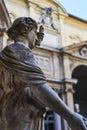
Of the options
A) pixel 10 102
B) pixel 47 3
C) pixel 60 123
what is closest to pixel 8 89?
pixel 10 102

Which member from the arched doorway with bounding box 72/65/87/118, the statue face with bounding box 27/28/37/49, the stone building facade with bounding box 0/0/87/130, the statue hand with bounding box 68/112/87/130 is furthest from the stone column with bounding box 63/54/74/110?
the statue hand with bounding box 68/112/87/130

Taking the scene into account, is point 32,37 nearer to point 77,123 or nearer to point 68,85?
point 77,123

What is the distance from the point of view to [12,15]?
13734 millimetres

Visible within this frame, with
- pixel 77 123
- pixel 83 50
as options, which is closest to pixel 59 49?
pixel 83 50

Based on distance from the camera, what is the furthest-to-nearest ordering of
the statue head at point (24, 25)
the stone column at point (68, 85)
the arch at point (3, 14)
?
the stone column at point (68, 85), the arch at point (3, 14), the statue head at point (24, 25)

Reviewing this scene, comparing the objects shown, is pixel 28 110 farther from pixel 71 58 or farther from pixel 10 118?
pixel 71 58

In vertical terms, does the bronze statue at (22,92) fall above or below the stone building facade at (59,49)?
below

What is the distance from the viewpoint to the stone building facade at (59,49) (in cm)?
1271

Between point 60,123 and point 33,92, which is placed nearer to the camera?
point 33,92

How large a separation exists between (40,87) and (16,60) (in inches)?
7.9

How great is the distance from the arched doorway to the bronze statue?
12648 mm

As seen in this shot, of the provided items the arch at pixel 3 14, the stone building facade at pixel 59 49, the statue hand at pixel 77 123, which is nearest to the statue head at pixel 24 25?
the statue hand at pixel 77 123

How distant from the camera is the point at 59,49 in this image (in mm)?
13680

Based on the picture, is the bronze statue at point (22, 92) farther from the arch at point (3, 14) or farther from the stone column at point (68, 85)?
the stone column at point (68, 85)
